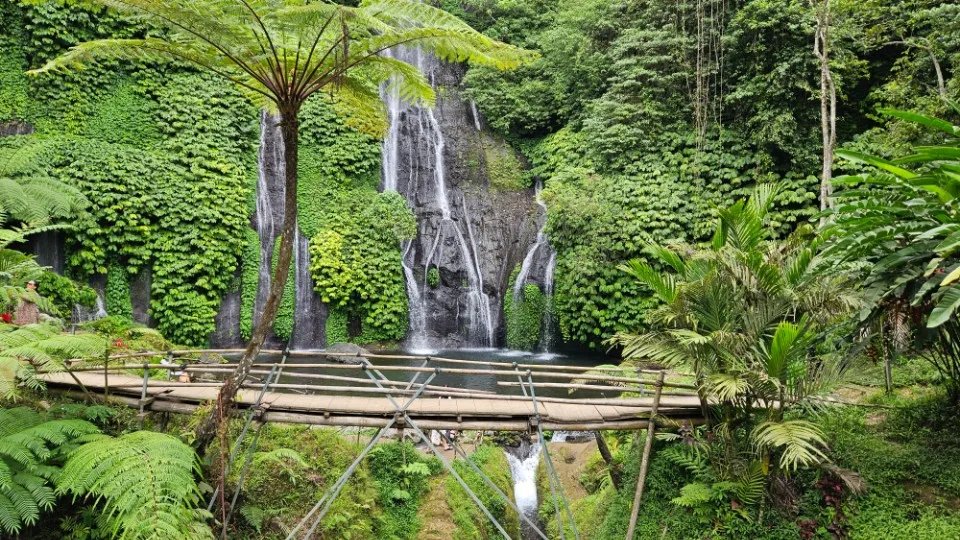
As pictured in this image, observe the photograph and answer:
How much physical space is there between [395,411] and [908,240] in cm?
451

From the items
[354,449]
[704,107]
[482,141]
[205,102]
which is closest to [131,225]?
[205,102]

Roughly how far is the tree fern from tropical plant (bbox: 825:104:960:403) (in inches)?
203

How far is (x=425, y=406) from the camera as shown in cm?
525

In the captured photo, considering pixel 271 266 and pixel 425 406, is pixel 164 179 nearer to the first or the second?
pixel 271 266

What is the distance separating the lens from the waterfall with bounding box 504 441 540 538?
7.41 m

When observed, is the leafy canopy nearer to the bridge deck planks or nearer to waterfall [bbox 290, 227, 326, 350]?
the bridge deck planks

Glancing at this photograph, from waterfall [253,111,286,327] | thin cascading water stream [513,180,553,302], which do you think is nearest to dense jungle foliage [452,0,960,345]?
thin cascading water stream [513,180,553,302]

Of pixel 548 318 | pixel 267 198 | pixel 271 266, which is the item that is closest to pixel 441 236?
pixel 548 318

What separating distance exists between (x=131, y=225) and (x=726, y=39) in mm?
→ 14277

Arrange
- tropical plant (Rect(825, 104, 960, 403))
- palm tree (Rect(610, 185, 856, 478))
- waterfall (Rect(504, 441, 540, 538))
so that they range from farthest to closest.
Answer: waterfall (Rect(504, 441, 540, 538)) < palm tree (Rect(610, 185, 856, 478)) < tropical plant (Rect(825, 104, 960, 403))

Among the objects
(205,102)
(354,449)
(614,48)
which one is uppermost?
(614,48)

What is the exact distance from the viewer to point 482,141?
17578mm

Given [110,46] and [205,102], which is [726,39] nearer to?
[110,46]

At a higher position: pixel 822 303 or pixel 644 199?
pixel 644 199
